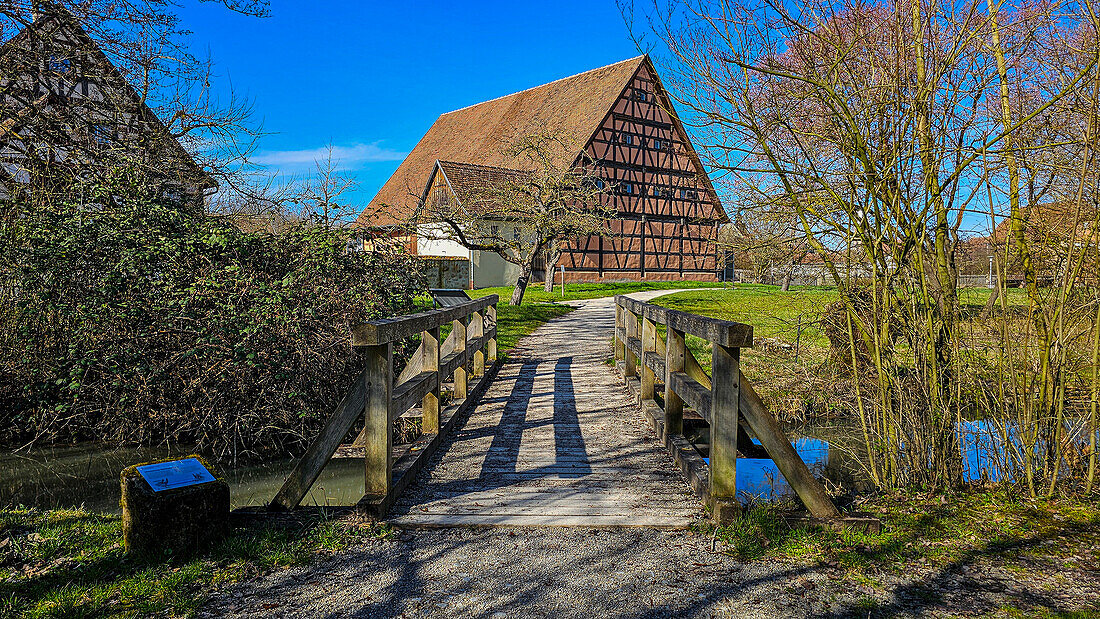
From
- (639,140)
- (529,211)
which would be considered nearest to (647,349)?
(529,211)

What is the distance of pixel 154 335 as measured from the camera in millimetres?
7457

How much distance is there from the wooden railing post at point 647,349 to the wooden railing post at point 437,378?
78.9 inches

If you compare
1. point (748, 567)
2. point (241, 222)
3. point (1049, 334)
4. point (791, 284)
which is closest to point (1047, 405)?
point (1049, 334)

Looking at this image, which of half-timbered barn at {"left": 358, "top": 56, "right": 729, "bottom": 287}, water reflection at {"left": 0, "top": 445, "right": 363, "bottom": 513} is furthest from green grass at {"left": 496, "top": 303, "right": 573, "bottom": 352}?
half-timbered barn at {"left": 358, "top": 56, "right": 729, "bottom": 287}

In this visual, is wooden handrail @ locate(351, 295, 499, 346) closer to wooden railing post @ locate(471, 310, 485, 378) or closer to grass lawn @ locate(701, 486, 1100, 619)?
grass lawn @ locate(701, 486, 1100, 619)

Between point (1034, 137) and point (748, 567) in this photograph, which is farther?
point (1034, 137)

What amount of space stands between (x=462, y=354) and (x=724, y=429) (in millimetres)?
3596

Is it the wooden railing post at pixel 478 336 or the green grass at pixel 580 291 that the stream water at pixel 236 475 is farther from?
the green grass at pixel 580 291

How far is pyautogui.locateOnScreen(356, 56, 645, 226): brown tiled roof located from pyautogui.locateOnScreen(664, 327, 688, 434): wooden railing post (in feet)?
86.9

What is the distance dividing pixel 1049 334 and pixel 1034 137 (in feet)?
3.60

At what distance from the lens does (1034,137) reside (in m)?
4.05

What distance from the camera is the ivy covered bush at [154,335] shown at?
24.0 ft

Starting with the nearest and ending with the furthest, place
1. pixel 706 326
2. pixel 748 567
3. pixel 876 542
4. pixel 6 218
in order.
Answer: pixel 748 567, pixel 876 542, pixel 706 326, pixel 6 218

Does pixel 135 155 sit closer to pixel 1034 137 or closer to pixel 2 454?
pixel 2 454
